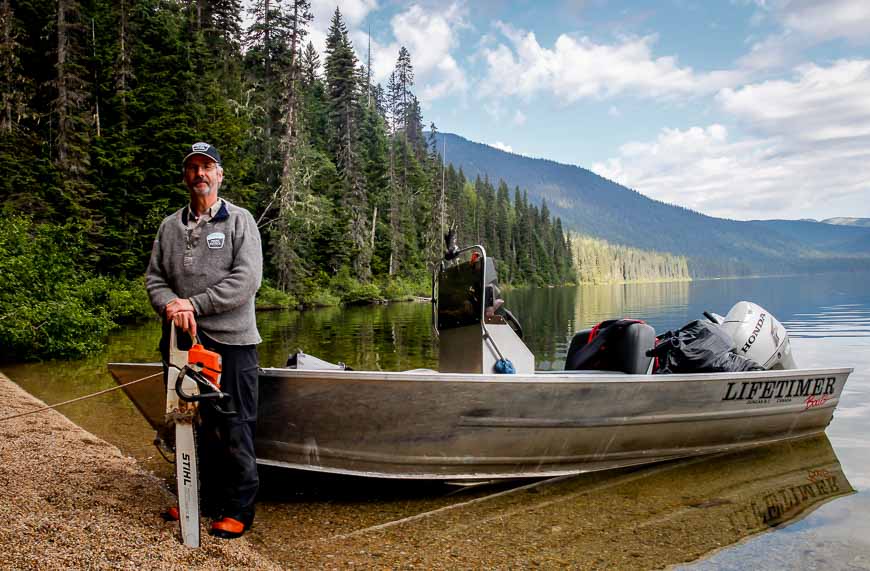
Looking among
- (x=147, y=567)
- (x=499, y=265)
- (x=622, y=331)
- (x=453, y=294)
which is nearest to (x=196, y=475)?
(x=147, y=567)

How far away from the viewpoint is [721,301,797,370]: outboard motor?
22.6 feet

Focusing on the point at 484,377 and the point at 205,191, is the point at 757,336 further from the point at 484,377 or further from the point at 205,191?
the point at 205,191

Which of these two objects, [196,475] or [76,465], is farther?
[76,465]

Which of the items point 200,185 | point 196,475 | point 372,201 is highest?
point 372,201

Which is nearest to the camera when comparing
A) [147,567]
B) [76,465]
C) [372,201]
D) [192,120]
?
[147,567]

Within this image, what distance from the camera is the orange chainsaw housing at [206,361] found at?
135 inches

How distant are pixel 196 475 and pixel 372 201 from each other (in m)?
46.3

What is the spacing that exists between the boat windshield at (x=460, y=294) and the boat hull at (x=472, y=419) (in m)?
0.85

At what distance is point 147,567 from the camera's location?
3.17 meters

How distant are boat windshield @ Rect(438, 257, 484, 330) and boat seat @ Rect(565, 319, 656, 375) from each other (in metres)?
1.71

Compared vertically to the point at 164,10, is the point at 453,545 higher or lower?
lower

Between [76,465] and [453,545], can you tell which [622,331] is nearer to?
[453,545]

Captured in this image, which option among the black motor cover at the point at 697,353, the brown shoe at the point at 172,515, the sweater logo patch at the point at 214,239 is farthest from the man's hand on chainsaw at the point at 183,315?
the black motor cover at the point at 697,353

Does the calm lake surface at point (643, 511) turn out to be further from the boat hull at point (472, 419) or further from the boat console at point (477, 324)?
the boat console at point (477, 324)
